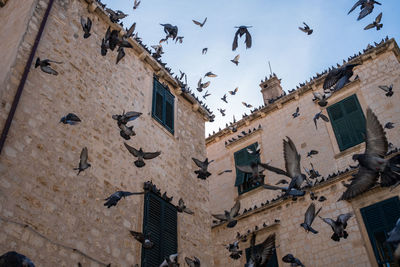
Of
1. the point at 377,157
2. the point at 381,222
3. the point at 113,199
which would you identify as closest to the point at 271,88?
the point at 381,222

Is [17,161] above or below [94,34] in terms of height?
below

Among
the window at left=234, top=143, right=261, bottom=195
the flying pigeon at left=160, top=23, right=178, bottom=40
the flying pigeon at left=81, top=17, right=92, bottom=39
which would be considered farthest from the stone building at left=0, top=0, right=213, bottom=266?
the window at left=234, top=143, right=261, bottom=195

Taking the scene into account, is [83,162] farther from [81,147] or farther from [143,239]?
[143,239]

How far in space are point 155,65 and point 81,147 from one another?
4.75 m

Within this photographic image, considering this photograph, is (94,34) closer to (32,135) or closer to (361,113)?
(32,135)

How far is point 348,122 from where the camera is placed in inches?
537

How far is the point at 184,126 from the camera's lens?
13.1m

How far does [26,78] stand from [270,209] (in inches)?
339

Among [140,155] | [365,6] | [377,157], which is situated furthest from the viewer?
[140,155]

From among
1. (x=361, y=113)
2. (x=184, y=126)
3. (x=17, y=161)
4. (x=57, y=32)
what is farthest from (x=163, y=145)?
(x=361, y=113)

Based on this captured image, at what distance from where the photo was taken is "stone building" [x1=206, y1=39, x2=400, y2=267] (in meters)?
11.2

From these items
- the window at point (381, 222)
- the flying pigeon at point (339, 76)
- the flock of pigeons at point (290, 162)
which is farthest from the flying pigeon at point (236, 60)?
the window at point (381, 222)

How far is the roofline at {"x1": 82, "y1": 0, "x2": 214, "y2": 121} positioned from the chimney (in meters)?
4.24

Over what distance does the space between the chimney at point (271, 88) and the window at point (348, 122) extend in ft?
12.4
